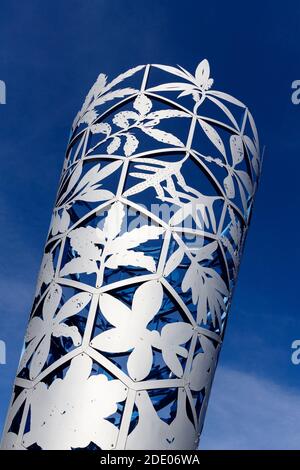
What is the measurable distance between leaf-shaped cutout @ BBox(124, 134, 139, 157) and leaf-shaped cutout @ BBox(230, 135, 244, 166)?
6.70 feet

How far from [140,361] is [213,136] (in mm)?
4846

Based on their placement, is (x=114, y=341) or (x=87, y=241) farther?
(x=87, y=241)

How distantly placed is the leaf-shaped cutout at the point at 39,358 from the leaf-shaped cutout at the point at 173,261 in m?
2.34

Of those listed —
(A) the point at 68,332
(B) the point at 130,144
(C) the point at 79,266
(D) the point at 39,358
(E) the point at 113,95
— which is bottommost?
(D) the point at 39,358

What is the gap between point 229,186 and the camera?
1121cm

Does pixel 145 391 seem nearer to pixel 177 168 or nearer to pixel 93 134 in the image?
pixel 177 168

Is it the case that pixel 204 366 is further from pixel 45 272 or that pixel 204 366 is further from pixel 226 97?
pixel 226 97

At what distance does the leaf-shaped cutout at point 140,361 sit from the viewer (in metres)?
9.12

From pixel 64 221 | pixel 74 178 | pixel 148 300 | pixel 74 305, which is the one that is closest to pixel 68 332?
pixel 74 305

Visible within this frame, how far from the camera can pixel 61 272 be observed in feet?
33.6

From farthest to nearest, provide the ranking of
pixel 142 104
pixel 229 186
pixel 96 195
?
pixel 142 104, pixel 229 186, pixel 96 195
